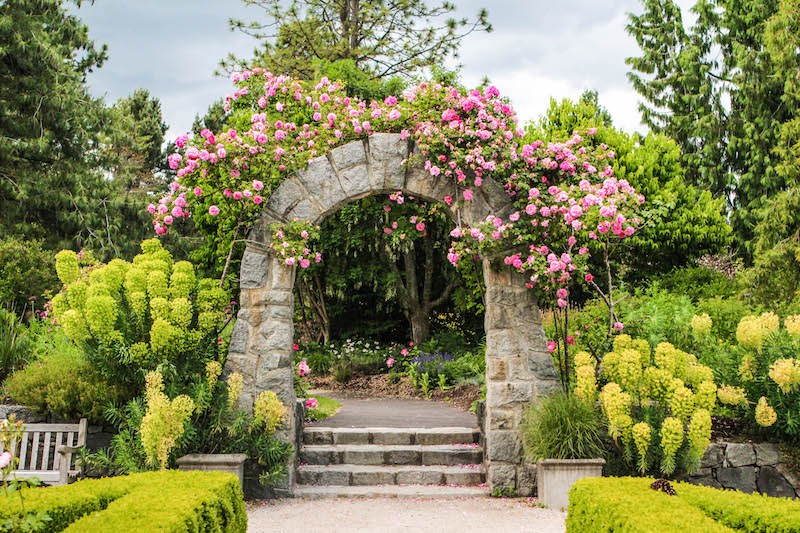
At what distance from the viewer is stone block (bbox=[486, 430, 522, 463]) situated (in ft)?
20.3

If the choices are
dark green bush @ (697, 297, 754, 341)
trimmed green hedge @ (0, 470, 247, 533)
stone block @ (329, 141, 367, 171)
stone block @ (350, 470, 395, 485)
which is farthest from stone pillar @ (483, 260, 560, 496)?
dark green bush @ (697, 297, 754, 341)

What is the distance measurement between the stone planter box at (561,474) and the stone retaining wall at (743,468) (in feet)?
3.02

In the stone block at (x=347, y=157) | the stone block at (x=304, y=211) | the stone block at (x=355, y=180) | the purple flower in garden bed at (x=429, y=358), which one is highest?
the stone block at (x=347, y=157)

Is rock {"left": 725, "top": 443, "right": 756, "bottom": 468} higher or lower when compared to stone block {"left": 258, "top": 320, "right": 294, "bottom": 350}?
lower

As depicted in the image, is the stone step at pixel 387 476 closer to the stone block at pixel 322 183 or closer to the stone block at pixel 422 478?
the stone block at pixel 422 478

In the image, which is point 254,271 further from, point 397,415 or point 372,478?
point 397,415

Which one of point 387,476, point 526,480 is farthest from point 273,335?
point 526,480

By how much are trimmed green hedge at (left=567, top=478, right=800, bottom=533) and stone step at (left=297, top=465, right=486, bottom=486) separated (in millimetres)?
2448

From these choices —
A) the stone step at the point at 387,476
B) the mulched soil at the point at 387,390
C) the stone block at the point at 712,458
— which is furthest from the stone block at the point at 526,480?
the mulched soil at the point at 387,390

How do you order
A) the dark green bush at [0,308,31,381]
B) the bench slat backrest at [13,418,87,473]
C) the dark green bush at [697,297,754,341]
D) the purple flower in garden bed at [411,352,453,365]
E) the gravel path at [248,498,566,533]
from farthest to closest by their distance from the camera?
the purple flower in garden bed at [411,352,453,365]
the dark green bush at [697,297,754,341]
the dark green bush at [0,308,31,381]
the bench slat backrest at [13,418,87,473]
the gravel path at [248,498,566,533]

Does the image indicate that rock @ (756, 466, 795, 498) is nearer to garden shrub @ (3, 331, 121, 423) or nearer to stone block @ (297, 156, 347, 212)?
stone block @ (297, 156, 347, 212)

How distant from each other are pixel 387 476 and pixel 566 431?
1.70 meters

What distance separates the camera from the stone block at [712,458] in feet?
19.4

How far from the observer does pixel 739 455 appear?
5.90 metres
